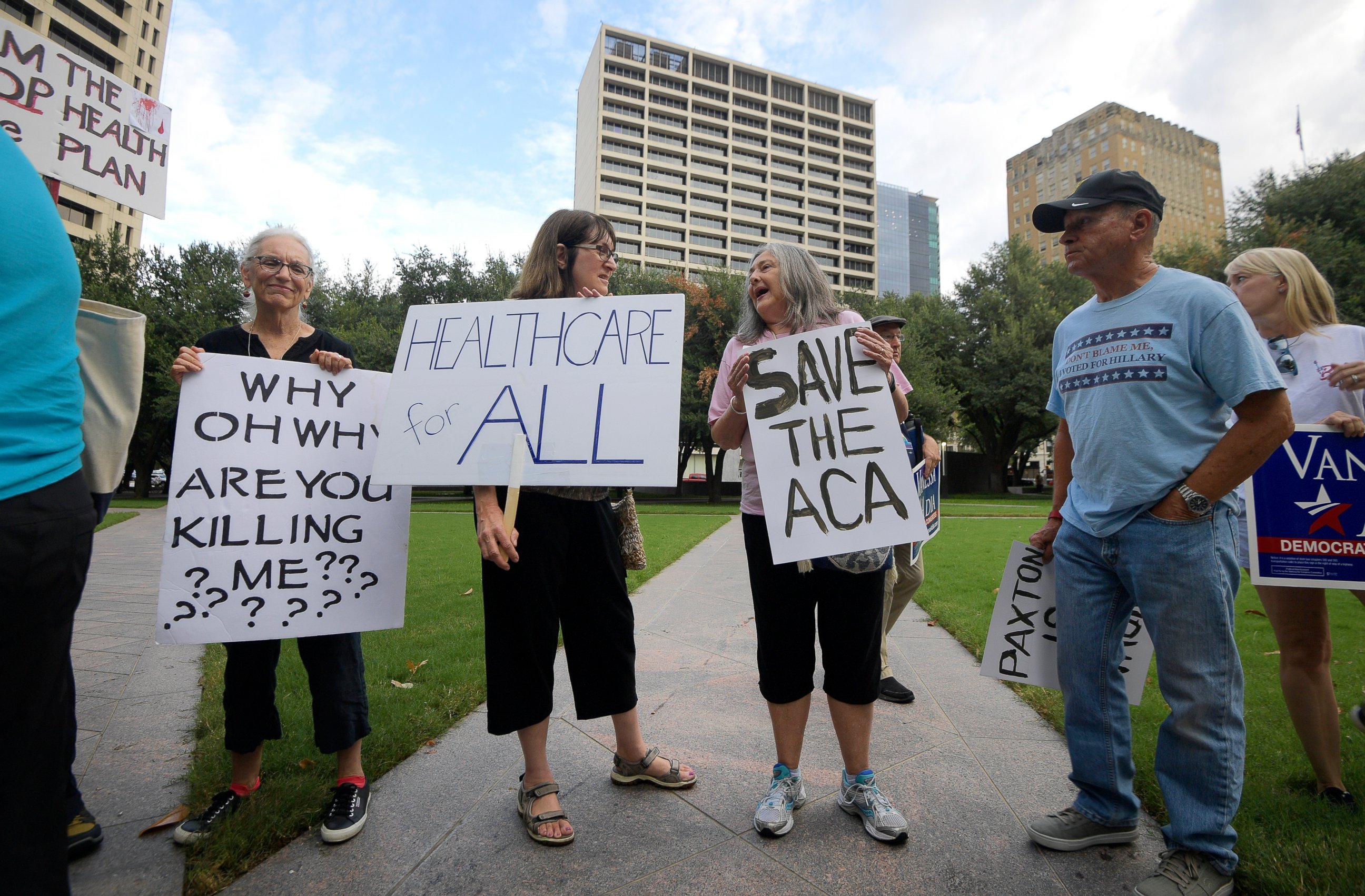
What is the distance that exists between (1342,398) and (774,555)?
2.28m

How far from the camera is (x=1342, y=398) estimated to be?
258cm

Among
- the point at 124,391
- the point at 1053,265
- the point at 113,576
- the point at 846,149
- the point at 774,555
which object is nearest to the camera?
the point at 124,391

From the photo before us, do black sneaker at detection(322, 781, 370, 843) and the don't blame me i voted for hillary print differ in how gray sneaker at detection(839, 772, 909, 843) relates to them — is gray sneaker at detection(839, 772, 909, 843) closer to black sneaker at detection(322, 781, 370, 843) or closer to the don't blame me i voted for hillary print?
the don't blame me i voted for hillary print

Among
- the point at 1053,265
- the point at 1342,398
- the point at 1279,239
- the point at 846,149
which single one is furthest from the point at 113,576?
the point at 846,149

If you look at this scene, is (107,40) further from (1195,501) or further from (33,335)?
(1195,501)

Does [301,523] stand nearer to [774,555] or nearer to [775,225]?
[774,555]

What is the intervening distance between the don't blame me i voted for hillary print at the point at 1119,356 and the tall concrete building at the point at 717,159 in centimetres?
7323

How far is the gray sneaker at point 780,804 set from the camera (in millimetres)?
2256

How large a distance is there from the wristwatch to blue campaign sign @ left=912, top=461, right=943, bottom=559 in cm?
142

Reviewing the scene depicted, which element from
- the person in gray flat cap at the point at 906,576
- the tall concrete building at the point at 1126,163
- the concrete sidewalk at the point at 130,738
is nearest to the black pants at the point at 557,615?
the concrete sidewalk at the point at 130,738

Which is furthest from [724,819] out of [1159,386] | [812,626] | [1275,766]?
[1275,766]

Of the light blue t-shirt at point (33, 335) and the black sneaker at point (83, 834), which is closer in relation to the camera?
the light blue t-shirt at point (33, 335)

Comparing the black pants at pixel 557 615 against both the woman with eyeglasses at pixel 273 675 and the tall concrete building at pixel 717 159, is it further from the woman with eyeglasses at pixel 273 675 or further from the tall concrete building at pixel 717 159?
the tall concrete building at pixel 717 159

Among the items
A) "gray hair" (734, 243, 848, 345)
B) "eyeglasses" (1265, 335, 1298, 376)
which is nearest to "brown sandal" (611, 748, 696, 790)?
"gray hair" (734, 243, 848, 345)
